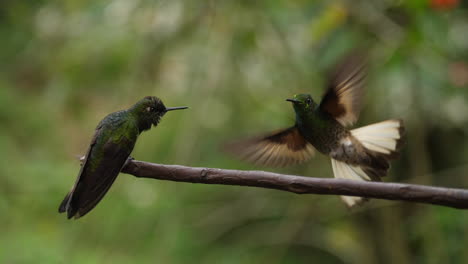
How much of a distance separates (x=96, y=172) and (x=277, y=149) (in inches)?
27.0

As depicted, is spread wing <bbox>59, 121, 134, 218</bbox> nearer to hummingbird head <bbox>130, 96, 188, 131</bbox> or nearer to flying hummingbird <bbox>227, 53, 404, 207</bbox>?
hummingbird head <bbox>130, 96, 188, 131</bbox>

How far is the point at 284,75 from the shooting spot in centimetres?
271

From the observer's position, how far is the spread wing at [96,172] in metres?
0.95

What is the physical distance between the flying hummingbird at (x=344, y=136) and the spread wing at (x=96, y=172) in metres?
0.29

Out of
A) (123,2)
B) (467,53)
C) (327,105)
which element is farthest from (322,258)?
(327,105)

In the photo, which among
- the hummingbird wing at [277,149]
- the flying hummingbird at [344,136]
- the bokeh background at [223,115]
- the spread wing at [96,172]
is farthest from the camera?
the bokeh background at [223,115]

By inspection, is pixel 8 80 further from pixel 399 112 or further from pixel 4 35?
pixel 399 112

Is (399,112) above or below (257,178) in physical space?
below

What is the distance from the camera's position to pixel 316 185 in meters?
0.89

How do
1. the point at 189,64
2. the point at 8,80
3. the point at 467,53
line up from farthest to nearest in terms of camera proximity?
→ the point at 8,80, the point at 467,53, the point at 189,64

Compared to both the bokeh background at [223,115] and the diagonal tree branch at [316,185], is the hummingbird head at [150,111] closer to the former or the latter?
the diagonal tree branch at [316,185]

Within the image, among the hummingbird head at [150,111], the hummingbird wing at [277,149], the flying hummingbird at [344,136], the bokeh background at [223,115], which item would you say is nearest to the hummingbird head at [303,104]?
the flying hummingbird at [344,136]

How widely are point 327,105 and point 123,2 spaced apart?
1.37m

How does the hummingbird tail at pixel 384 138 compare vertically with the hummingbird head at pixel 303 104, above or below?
below
